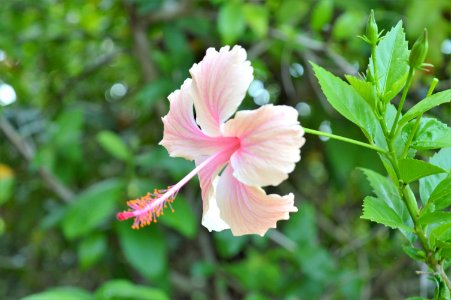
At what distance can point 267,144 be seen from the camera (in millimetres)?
499

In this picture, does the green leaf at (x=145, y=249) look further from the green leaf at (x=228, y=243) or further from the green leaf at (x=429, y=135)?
the green leaf at (x=429, y=135)

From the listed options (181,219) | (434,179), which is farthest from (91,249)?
(434,179)

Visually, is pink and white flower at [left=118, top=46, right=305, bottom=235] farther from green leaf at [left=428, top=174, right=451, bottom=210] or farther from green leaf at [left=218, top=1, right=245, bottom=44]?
green leaf at [left=218, top=1, right=245, bottom=44]

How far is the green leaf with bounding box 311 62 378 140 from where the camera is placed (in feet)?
1.70

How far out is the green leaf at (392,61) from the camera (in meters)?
0.52

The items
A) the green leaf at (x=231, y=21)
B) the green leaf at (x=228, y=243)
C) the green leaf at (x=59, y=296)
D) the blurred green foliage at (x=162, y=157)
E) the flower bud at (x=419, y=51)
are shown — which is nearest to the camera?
the flower bud at (x=419, y=51)

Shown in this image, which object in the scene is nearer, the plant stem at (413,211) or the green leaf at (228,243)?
the plant stem at (413,211)

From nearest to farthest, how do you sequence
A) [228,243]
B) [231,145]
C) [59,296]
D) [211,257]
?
[231,145], [59,296], [228,243], [211,257]

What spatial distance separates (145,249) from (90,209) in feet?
0.56

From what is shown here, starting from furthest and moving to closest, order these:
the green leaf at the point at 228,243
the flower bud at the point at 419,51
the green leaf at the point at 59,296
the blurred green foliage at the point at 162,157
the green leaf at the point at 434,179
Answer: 1. the green leaf at the point at 228,243
2. the blurred green foliage at the point at 162,157
3. the green leaf at the point at 59,296
4. the green leaf at the point at 434,179
5. the flower bud at the point at 419,51

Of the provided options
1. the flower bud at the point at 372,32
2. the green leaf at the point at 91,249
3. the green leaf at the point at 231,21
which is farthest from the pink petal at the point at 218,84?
the green leaf at the point at 91,249

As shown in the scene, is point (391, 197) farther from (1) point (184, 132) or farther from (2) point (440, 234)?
(1) point (184, 132)

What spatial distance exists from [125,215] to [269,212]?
0.14m

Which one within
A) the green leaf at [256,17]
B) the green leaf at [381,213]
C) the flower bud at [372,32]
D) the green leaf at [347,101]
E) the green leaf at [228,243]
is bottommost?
the green leaf at [228,243]
